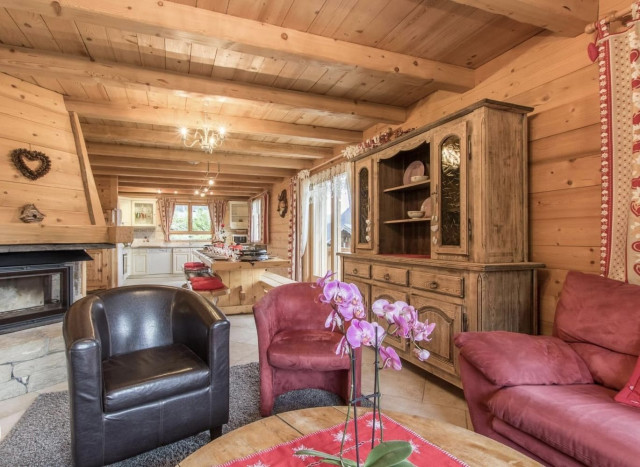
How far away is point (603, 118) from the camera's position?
6.08 feet

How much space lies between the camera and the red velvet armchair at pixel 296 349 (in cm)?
192

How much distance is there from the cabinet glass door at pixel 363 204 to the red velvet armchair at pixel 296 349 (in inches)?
46.6

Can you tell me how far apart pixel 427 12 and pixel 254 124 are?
233 cm

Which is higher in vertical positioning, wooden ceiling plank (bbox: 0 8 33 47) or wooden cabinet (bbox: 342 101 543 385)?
wooden ceiling plank (bbox: 0 8 33 47)

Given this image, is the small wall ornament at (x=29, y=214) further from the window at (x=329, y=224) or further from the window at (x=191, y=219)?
the window at (x=191, y=219)

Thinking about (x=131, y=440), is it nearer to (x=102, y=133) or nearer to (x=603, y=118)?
(x=603, y=118)

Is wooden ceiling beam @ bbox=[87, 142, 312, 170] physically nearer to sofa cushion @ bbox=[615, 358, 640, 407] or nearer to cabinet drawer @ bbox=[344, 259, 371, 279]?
cabinet drawer @ bbox=[344, 259, 371, 279]

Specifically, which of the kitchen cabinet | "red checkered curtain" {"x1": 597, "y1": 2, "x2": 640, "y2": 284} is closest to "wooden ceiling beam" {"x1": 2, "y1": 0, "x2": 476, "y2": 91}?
"red checkered curtain" {"x1": 597, "y1": 2, "x2": 640, "y2": 284}

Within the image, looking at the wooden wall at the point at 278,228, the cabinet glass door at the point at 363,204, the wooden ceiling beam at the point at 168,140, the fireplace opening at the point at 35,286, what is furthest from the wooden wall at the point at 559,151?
the wooden wall at the point at 278,228

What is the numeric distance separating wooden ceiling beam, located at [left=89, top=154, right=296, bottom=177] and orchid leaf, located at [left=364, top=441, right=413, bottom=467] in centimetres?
566

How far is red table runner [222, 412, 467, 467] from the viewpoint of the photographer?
0.96 meters

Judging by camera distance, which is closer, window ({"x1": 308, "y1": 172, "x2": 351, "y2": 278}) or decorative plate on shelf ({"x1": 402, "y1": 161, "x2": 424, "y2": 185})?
decorative plate on shelf ({"x1": 402, "y1": 161, "x2": 424, "y2": 185})

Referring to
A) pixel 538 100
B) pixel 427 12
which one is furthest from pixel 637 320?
pixel 427 12

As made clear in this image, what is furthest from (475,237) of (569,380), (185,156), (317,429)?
(185,156)
